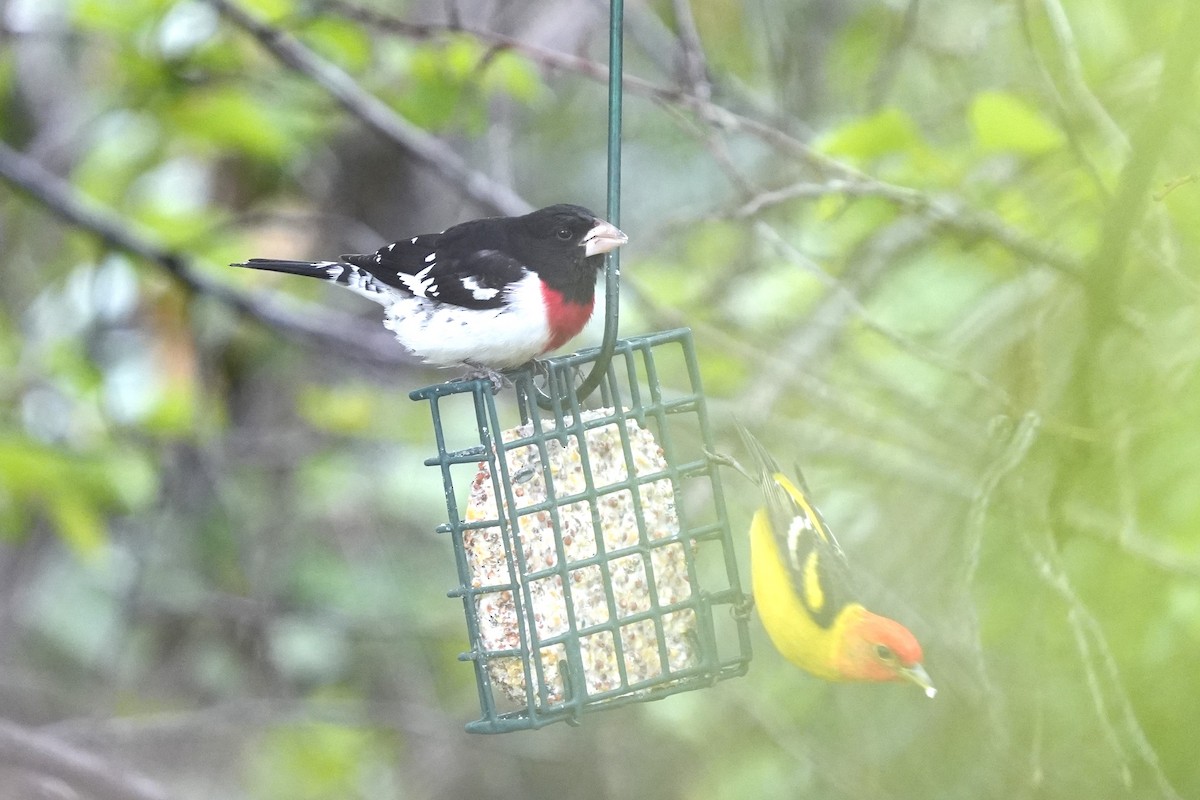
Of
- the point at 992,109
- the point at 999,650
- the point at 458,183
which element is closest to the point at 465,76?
the point at 458,183

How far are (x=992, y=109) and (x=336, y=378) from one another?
A: 168 inches

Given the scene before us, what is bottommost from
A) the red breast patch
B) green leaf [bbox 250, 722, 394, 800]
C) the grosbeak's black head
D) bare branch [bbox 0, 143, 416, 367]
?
green leaf [bbox 250, 722, 394, 800]

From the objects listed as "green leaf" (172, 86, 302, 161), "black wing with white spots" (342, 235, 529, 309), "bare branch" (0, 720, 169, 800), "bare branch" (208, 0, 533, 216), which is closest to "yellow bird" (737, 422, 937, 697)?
"black wing with white spots" (342, 235, 529, 309)

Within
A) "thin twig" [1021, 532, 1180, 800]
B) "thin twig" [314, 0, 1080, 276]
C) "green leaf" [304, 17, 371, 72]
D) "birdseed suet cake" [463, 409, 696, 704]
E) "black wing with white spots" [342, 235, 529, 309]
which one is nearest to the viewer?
"thin twig" [1021, 532, 1180, 800]

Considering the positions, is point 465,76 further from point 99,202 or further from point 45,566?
point 45,566

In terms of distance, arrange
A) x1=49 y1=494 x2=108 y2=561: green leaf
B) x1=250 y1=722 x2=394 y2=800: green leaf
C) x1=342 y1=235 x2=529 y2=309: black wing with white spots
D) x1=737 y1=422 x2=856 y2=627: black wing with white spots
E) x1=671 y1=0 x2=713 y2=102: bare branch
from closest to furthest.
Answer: x1=737 y1=422 x2=856 y2=627: black wing with white spots, x1=342 y1=235 x2=529 y2=309: black wing with white spots, x1=671 y1=0 x2=713 y2=102: bare branch, x1=49 y1=494 x2=108 y2=561: green leaf, x1=250 y1=722 x2=394 y2=800: green leaf

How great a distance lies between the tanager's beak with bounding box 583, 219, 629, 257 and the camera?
9.07ft

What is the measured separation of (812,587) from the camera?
8.85ft

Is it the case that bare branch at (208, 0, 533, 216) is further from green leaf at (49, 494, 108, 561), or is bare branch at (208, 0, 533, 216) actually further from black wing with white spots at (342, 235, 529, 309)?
green leaf at (49, 494, 108, 561)

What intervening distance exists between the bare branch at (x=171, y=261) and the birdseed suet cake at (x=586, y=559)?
156 centimetres

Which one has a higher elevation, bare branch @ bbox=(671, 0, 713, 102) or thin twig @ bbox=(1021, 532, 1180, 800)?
bare branch @ bbox=(671, 0, 713, 102)

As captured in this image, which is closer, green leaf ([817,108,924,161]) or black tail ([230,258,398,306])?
green leaf ([817,108,924,161])

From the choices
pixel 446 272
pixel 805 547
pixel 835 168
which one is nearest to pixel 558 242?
pixel 446 272

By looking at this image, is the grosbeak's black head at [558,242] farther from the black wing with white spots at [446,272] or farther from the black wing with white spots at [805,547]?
the black wing with white spots at [805,547]
